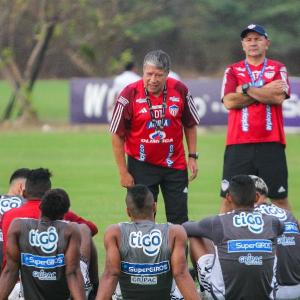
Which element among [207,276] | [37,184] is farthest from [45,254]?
[207,276]

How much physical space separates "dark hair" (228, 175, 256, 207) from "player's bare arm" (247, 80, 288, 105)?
7.26 feet

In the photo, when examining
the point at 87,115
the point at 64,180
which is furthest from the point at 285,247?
the point at 87,115

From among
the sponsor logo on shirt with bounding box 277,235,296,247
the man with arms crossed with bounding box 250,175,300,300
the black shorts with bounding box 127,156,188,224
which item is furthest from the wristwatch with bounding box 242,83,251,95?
the sponsor logo on shirt with bounding box 277,235,296,247

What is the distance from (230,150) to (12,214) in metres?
2.87

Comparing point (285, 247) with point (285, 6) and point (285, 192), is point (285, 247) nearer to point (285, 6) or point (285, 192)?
point (285, 192)

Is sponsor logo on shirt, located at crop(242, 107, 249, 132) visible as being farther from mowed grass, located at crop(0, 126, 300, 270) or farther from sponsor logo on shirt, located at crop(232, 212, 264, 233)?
sponsor logo on shirt, located at crop(232, 212, 264, 233)

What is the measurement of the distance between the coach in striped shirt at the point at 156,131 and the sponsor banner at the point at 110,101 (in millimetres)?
15637

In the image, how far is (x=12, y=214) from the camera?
839 centimetres

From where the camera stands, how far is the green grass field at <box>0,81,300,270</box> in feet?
47.3

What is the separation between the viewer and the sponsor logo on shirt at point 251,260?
814 centimetres

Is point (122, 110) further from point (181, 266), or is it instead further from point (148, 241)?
point (181, 266)

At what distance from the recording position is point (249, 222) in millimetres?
8195

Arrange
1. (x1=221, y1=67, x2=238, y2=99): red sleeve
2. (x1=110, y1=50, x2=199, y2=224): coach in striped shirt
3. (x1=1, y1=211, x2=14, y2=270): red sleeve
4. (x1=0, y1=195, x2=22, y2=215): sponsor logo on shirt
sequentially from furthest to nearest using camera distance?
(x1=221, y1=67, x2=238, y2=99): red sleeve, (x1=110, y1=50, x2=199, y2=224): coach in striped shirt, (x1=0, y1=195, x2=22, y2=215): sponsor logo on shirt, (x1=1, y1=211, x2=14, y2=270): red sleeve

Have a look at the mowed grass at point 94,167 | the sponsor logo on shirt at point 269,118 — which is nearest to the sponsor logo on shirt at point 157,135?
the sponsor logo on shirt at point 269,118
